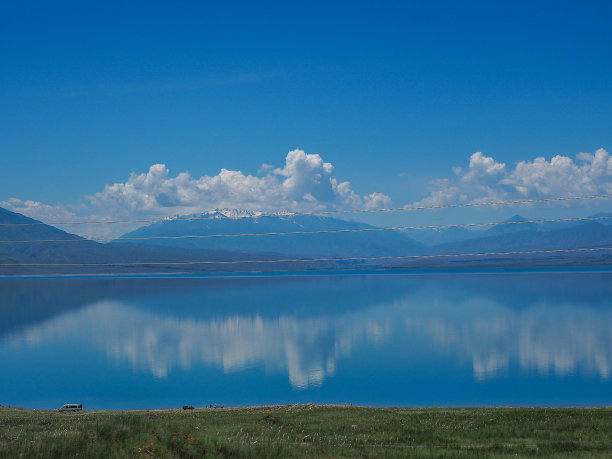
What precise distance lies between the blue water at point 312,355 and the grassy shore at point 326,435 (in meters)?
12.6

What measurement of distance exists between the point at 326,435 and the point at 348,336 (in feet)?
141

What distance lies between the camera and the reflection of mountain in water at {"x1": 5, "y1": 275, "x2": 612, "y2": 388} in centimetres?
4169

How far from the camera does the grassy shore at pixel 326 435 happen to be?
8.34 meters

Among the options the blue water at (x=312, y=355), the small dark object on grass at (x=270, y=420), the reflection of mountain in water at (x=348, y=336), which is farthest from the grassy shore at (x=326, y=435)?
the reflection of mountain in water at (x=348, y=336)

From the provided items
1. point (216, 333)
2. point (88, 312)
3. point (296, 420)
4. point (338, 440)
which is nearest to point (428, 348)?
point (216, 333)

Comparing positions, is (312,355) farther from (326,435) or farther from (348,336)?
(326,435)

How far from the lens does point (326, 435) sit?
13102mm

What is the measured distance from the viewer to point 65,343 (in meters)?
55.8

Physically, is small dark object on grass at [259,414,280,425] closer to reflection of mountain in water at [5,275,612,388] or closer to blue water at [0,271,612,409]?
blue water at [0,271,612,409]

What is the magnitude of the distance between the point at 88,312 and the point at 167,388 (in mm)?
56637

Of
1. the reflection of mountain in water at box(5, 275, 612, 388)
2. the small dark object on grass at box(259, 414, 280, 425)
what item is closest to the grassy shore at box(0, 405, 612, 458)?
the small dark object on grass at box(259, 414, 280, 425)

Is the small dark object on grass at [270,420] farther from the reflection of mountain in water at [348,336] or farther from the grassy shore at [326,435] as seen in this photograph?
the reflection of mountain in water at [348,336]

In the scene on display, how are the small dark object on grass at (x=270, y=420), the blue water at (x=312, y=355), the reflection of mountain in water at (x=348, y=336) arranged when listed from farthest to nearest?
the reflection of mountain in water at (x=348, y=336)
the blue water at (x=312, y=355)
the small dark object on grass at (x=270, y=420)

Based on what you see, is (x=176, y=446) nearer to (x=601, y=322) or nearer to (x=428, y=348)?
(x=428, y=348)
